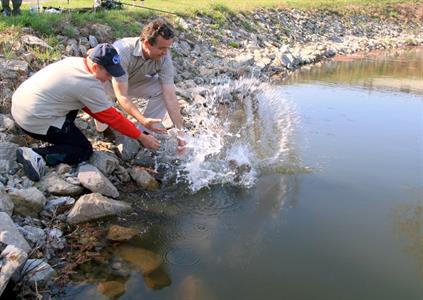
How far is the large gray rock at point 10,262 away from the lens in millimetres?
3223

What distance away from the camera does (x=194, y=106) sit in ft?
27.7

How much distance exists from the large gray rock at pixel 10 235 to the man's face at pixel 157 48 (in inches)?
102

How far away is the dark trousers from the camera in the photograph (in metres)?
5.13

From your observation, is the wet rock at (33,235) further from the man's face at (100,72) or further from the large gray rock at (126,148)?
the large gray rock at (126,148)

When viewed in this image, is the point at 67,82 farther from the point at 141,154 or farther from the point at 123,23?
the point at 123,23

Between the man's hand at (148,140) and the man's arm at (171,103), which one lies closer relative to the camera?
the man's hand at (148,140)

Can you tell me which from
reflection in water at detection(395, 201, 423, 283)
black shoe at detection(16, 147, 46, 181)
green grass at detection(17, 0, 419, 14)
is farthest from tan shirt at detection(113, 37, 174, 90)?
green grass at detection(17, 0, 419, 14)

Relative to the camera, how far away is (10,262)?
10.9 ft

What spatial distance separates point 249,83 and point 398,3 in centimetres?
2203

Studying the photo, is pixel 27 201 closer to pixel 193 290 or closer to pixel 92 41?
pixel 193 290

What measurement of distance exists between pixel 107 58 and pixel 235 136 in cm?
328

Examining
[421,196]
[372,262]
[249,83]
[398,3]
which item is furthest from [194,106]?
[398,3]

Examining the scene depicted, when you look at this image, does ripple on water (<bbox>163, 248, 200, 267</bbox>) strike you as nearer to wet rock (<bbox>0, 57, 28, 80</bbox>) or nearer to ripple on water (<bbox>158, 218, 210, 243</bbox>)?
ripple on water (<bbox>158, 218, 210, 243</bbox>)

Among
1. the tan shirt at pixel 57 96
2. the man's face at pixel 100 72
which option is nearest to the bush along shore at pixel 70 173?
the tan shirt at pixel 57 96
